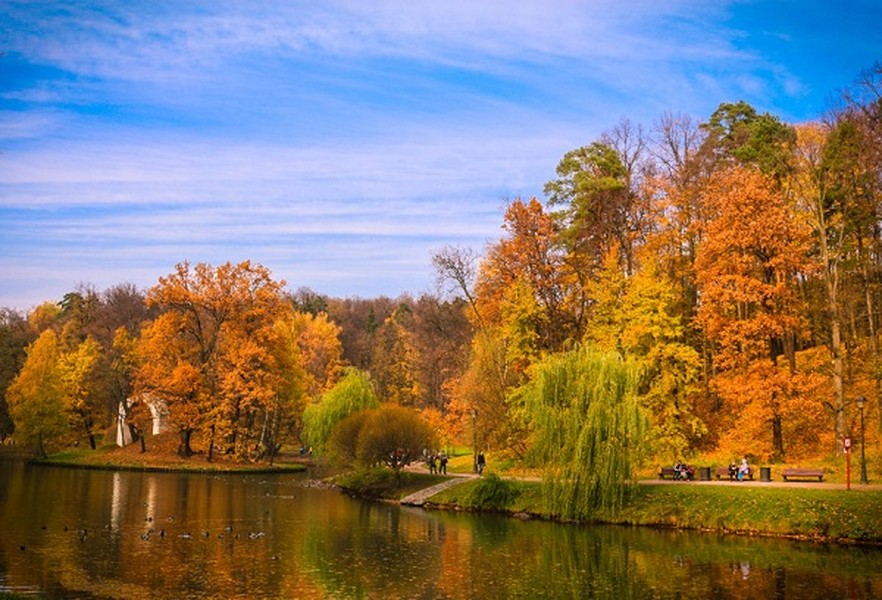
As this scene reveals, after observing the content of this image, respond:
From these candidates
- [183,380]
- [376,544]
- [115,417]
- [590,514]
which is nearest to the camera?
[376,544]

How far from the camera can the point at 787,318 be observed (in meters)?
43.0

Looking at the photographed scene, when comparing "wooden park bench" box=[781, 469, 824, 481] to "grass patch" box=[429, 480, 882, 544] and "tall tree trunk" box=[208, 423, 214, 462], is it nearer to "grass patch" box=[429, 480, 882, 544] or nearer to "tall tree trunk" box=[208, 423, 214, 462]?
"grass patch" box=[429, 480, 882, 544]

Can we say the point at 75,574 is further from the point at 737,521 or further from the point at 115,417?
the point at 115,417

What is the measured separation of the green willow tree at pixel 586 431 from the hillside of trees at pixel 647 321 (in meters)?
0.41

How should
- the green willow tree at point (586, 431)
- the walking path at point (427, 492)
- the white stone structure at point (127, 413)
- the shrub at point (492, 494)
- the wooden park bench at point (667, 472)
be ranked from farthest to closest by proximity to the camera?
1. the white stone structure at point (127, 413)
2. the walking path at point (427, 492)
3. the shrub at point (492, 494)
4. the wooden park bench at point (667, 472)
5. the green willow tree at point (586, 431)

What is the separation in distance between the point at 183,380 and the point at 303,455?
21974 millimetres

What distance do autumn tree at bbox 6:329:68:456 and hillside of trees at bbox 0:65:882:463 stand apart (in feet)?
0.54

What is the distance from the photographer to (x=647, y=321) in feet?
153

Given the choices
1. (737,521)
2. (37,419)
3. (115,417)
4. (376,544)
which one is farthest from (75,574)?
(115,417)

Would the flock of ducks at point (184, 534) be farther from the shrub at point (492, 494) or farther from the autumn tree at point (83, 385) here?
the autumn tree at point (83, 385)

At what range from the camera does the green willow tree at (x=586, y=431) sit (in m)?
36.1

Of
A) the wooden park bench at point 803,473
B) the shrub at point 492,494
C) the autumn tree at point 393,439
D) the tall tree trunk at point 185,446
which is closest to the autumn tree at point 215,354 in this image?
the tall tree trunk at point 185,446

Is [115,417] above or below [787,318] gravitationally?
below

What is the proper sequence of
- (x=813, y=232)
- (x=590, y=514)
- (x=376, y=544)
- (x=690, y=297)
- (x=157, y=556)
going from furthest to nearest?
(x=690, y=297) < (x=813, y=232) < (x=590, y=514) < (x=376, y=544) < (x=157, y=556)
